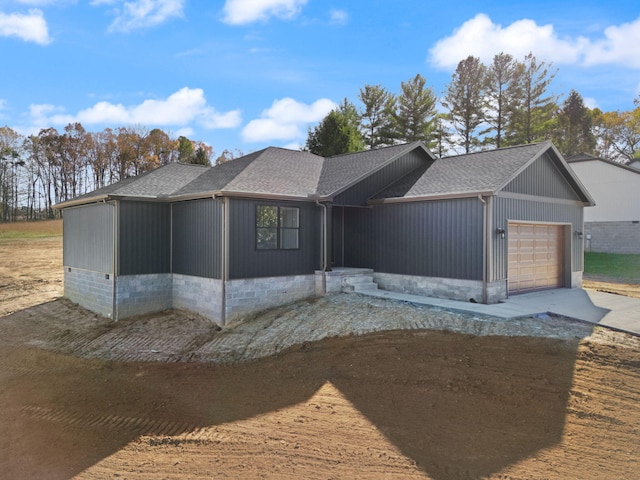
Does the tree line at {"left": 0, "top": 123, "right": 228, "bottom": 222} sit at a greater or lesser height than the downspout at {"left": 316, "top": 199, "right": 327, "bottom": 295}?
greater

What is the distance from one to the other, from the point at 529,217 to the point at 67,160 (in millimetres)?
A: 37704

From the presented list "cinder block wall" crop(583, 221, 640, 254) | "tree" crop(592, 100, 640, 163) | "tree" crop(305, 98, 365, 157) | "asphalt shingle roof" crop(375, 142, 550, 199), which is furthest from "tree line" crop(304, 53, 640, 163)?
"asphalt shingle roof" crop(375, 142, 550, 199)

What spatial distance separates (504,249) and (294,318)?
18.6ft

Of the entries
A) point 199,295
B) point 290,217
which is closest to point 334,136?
point 290,217

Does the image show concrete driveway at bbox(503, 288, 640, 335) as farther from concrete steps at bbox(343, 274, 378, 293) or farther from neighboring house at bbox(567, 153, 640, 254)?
neighboring house at bbox(567, 153, 640, 254)

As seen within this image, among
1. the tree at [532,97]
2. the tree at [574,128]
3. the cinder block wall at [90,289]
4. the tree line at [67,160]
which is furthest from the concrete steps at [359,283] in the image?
the tree at [574,128]

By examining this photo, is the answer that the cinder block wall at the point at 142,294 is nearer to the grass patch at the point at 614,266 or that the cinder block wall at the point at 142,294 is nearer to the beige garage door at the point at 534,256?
the beige garage door at the point at 534,256

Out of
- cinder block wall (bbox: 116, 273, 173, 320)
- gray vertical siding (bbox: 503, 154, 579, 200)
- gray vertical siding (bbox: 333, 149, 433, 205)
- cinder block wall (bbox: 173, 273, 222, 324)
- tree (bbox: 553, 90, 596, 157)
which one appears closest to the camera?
cinder block wall (bbox: 173, 273, 222, 324)

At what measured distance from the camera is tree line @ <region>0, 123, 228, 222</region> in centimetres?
3478

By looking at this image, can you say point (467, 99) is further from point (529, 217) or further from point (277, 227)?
point (277, 227)

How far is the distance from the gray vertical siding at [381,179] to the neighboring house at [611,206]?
14071mm

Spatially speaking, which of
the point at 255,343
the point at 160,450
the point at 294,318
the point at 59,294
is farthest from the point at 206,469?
the point at 59,294

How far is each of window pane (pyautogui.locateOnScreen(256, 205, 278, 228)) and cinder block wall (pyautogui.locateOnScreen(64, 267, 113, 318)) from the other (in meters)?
4.56

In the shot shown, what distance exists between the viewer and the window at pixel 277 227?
11.5m
